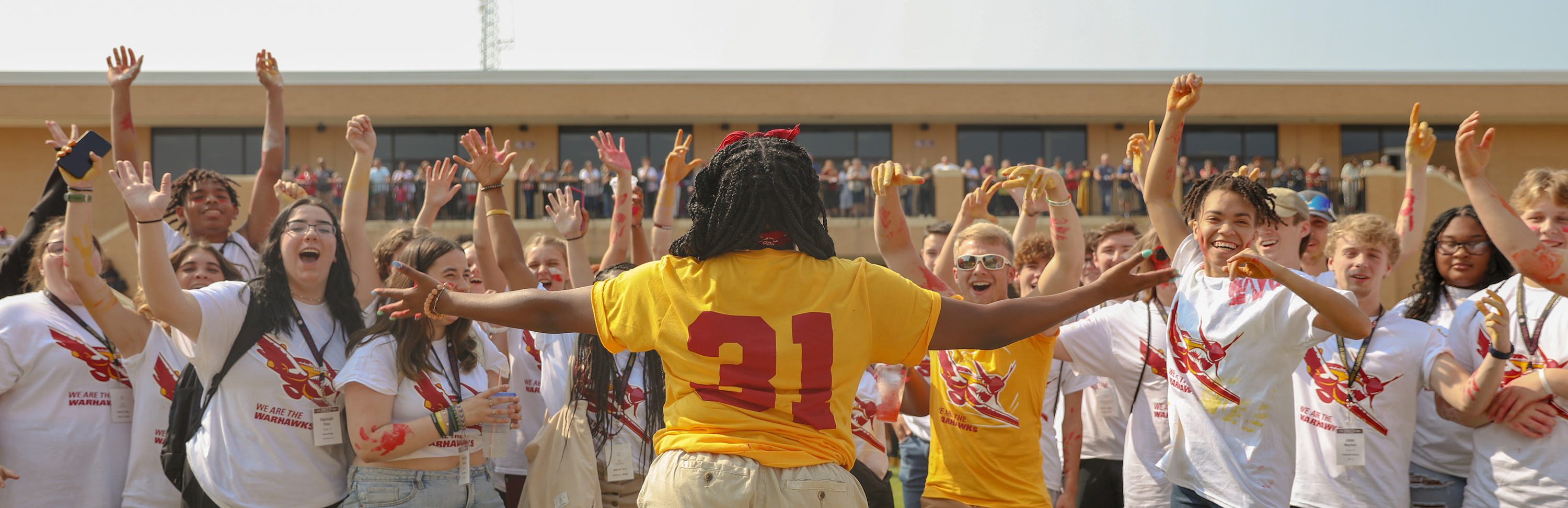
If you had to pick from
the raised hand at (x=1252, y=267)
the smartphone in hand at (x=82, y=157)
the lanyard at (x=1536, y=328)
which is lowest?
the lanyard at (x=1536, y=328)

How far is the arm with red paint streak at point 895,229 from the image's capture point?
12.6 feet

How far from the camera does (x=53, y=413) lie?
4195mm

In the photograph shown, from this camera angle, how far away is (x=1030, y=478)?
401 cm

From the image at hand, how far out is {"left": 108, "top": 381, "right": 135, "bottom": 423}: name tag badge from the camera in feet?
14.2

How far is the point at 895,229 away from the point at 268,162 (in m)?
3.73

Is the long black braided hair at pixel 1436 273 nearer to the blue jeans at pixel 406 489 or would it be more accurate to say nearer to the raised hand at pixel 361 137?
the blue jeans at pixel 406 489

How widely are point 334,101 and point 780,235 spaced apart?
24278 millimetres

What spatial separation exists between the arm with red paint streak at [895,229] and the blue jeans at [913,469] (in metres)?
1.35

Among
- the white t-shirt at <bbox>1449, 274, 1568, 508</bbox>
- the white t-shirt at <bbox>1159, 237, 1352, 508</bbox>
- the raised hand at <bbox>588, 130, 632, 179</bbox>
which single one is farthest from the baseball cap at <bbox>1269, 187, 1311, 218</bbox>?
the raised hand at <bbox>588, 130, 632, 179</bbox>

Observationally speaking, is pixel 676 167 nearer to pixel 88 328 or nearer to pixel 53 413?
pixel 88 328

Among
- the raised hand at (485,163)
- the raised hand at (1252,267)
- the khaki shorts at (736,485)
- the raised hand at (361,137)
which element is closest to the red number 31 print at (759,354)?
the khaki shorts at (736,485)

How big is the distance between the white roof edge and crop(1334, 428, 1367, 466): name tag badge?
2099 cm

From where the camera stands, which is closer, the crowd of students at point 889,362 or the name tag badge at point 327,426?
the crowd of students at point 889,362

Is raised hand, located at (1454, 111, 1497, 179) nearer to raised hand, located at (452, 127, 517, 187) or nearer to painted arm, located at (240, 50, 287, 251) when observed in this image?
raised hand, located at (452, 127, 517, 187)
